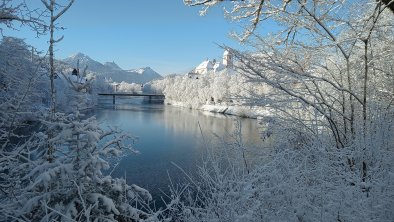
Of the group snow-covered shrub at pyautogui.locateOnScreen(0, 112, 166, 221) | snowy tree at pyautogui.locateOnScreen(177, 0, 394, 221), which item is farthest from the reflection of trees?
snow-covered shrub at pyautogui.locateOnScreen(0, 112, 166, 221)

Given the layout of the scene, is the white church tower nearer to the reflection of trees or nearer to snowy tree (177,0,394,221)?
snowy tree (177,0,394,221)

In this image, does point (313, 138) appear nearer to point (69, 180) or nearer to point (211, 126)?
point (69, 180)

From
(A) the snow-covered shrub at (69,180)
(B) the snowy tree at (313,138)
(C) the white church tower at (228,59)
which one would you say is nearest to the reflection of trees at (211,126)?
(B) the snowy tree at (313,138)

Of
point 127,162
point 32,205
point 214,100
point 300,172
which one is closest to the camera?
point 300,172

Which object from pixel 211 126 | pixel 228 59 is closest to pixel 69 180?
pixel 228 59

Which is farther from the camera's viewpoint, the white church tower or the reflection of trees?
the reflection of trees

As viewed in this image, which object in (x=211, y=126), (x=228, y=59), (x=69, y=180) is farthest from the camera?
(x=211, y=126)

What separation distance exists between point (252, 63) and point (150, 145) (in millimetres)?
17716

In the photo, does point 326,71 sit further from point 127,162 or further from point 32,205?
point 127,162

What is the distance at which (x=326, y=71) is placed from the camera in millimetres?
A: 5480

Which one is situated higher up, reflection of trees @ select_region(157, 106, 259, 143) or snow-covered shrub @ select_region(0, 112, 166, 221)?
snow-covered shrub @ select_region(0, 112, 166, 221)

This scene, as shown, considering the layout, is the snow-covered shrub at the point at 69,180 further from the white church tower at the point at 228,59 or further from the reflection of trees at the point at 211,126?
the reflection of trees at the point at 211,126

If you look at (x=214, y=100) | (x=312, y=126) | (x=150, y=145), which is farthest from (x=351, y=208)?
(x=214, y=100)

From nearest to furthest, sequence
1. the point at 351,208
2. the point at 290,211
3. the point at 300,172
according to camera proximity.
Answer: the point at 351,208
the point at 290,211
the point at 300,172
